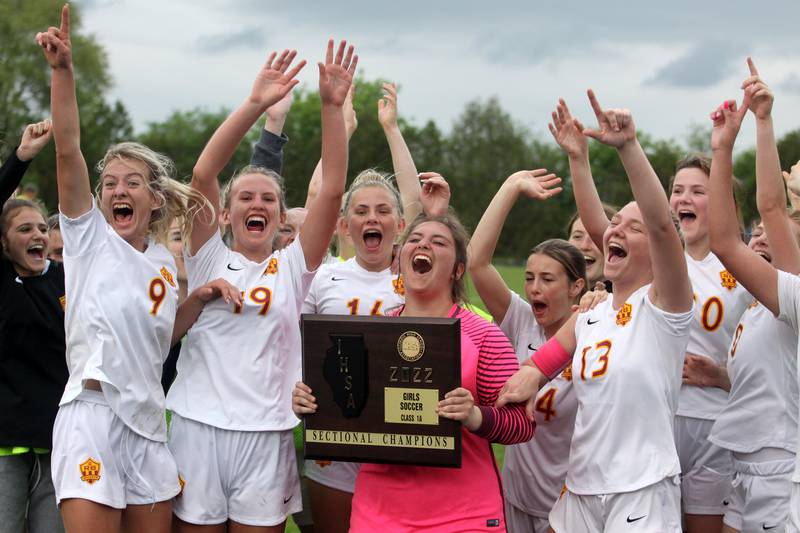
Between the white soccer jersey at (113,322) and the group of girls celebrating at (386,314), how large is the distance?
0.4 inches

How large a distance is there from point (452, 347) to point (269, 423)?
4.16 feet

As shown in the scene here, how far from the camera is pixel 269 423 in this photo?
4742 mm

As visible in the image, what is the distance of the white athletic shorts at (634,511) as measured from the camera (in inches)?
159

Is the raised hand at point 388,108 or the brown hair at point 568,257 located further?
the raised hand at point 388,108

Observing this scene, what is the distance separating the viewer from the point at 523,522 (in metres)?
5.13

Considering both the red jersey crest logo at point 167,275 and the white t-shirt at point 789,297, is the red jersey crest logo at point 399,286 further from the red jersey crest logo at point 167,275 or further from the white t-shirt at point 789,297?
the white t-shirt at point 789,297

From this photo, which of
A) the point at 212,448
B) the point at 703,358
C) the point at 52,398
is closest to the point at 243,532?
the point at 212,448

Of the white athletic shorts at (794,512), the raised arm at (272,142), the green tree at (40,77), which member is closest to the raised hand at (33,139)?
the raised arm at (272,142)

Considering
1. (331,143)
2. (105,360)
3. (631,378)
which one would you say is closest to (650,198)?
(631,378)

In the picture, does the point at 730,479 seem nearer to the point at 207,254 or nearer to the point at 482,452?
the point at 482,452

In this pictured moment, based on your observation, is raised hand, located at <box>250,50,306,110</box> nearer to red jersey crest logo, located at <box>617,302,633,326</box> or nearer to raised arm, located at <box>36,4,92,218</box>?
raised arm, located at <box>36,4,92,218</box>

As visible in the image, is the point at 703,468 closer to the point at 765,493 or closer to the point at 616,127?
the point at 765,493

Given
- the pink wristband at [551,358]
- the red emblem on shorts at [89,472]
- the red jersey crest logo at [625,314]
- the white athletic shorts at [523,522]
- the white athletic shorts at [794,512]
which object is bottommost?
the white athletic shorts at [523,522]

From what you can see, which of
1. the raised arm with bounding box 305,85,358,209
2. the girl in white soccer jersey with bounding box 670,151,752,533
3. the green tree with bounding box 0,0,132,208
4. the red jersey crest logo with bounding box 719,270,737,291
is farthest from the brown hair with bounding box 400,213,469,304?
the green tree with bounding box 0,0,132,208
